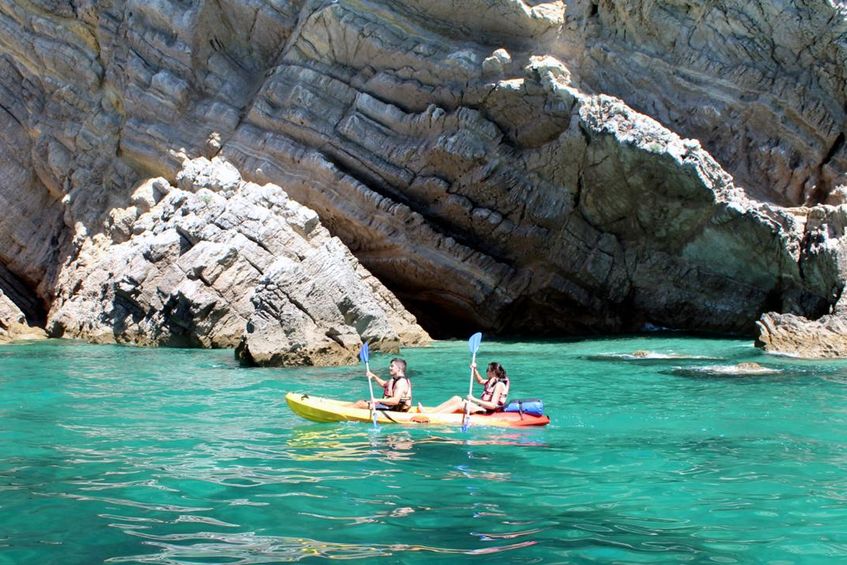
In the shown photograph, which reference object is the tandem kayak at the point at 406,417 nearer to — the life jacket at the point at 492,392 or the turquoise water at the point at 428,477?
the turquoise water at the point at 428,477

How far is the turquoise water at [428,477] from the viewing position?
17.3 feet

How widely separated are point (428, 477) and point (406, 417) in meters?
2.81

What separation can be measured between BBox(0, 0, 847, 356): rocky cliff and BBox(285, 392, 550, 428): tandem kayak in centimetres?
793

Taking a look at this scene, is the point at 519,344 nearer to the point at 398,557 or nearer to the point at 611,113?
the point at 611,113

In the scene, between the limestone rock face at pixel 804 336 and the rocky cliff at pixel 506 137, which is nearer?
the limestone rock face at pixel 804 336

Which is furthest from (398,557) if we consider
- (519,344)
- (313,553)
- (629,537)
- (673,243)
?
(673,243)

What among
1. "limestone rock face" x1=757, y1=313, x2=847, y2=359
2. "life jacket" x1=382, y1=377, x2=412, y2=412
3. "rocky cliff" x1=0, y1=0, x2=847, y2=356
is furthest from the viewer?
"rocky cliff" x1=0, y1=0, x2=847, y2=356

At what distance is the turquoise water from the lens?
5258 mm

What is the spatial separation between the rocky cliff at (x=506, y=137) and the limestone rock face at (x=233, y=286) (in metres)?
0.60

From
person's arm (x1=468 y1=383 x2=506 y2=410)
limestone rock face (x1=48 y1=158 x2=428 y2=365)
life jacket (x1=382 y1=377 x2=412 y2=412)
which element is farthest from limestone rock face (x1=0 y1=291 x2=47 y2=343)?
person's arm (x1=468 y1=383 x2=506 y2=410)

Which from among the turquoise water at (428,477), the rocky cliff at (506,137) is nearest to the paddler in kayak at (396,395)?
the turquoise water at (428,477)

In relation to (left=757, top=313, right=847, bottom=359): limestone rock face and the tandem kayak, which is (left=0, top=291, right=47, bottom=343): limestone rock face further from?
(left=757, top=313, right=847, bottom=359): limestone rock face

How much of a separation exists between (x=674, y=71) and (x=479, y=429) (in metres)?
15.9

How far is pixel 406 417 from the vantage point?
10086 mm
